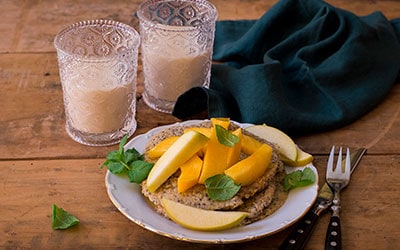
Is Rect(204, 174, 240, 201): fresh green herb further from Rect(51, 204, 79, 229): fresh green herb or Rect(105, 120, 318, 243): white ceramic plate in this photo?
Rect(51, 204, 79, 229): fresh green herb

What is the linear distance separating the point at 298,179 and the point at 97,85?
366 millimetres

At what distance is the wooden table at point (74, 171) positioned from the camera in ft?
3.19

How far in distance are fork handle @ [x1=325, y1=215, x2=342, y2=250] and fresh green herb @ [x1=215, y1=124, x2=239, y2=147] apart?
18 centimetres

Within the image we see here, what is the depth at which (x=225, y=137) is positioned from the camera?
0.98m

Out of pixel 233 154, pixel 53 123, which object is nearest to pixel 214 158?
pixel 233 154

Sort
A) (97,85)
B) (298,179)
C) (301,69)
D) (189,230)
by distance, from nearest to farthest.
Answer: (189,230), (298,179), (97,85), (301,69)

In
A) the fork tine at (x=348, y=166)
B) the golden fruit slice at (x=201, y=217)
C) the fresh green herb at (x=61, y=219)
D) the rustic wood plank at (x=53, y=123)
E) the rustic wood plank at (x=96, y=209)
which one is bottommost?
the rustic wood plank at (x=53, y=123)

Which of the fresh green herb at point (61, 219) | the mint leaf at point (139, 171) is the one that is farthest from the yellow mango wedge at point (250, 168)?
the fresh green herb at point (61, 219)

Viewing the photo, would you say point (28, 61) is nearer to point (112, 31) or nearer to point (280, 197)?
point (112, 31)

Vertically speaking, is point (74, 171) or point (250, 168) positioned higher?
point (250, 168)

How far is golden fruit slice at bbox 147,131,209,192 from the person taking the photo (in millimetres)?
972

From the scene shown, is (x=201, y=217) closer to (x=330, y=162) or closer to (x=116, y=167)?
(x=116, y=167)

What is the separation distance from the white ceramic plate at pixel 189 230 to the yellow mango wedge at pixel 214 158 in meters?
0.08

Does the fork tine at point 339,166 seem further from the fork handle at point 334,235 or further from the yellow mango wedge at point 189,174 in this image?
the yellow mango wedge at point 189,174
